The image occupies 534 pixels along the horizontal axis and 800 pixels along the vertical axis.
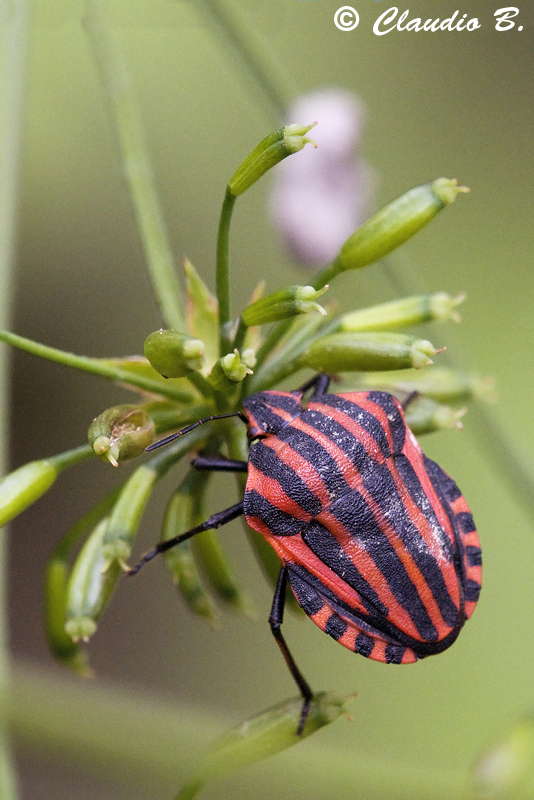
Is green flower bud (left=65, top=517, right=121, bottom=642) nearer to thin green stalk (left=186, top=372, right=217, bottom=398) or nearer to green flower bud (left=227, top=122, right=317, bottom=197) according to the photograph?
thin green stalk (left=186, top=372, right=217, bottom=398)

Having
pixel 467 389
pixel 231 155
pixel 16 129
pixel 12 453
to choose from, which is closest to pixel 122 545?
pixel 467 389

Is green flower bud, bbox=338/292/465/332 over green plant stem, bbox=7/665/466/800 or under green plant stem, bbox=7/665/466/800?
over

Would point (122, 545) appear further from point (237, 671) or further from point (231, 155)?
point (231, 155)

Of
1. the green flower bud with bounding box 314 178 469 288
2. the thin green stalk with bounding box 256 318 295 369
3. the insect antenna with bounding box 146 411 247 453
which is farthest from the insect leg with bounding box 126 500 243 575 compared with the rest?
the green flower bud with bounding box 314 178 469 288

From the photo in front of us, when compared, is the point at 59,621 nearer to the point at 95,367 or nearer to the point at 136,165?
the point at 95,367

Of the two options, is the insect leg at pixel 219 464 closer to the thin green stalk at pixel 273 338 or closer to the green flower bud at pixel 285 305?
the thin green stalk at pixel 273 338

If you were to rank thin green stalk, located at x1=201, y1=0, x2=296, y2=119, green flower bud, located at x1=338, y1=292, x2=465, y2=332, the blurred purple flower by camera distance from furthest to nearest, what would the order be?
the blurred purple flower, thin green stalk, located at x1=201, y1=0, x2=296, y2=119, green flower bud, located at x1=338, y1=292, x2=465, y2=332
